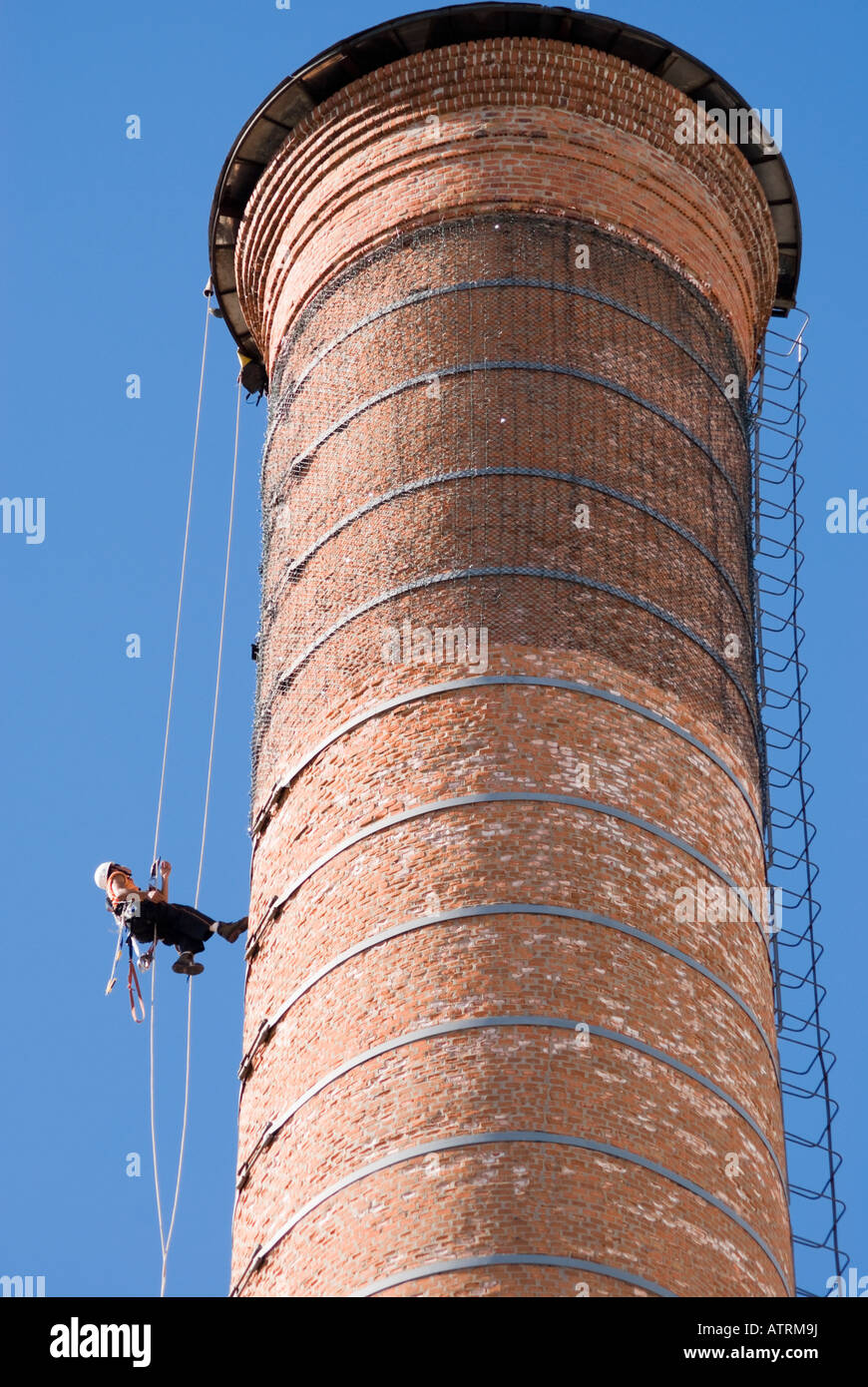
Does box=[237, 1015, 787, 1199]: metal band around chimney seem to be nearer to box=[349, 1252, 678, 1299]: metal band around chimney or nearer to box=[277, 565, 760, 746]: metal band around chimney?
box=[349, 1252, 678, 1299]: metal band around chimney

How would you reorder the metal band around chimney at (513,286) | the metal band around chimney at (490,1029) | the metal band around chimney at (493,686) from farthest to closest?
the metal band around chimney at (513,286) → the metal band around chimney at (493,686) → the metal band around chimney at (490,1029)

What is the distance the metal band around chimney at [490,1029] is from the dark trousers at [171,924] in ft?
8.10

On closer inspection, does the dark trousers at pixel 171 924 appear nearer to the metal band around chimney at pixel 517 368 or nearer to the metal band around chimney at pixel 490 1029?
the metal band around chimney at pixel 490 1029

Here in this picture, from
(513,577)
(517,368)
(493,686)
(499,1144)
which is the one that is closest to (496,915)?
(499,1144)

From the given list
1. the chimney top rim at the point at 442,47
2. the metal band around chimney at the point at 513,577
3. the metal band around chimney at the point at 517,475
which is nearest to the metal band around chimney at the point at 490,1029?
the metal band around chimney at the point at 513,577

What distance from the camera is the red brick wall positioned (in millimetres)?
17703

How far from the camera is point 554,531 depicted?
20281 millimetres

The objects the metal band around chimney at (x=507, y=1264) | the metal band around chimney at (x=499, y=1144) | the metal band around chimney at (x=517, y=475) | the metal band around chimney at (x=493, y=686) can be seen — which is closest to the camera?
the metal band around chimney at (x=507, y=1264)

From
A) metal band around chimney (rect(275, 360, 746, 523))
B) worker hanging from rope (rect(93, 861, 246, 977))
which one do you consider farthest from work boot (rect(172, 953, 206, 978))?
metal band around chimney (rect(275, 360, 746, 523))

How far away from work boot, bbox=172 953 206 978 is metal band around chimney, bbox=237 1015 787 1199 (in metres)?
2.33

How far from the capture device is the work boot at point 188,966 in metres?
20.9

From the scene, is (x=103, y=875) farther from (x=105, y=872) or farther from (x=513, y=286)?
(x=513, y=286)

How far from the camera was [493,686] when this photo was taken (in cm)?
1948

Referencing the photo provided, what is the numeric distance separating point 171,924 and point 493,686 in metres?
3.41
